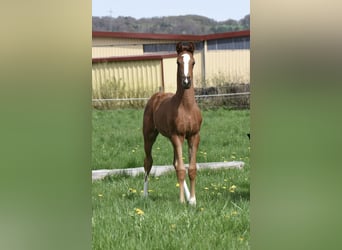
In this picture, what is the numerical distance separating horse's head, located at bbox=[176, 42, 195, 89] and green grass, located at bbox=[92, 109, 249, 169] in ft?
7.13

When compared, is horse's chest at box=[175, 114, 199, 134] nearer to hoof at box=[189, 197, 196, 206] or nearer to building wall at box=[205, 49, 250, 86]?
hoof at box=[189, 197, 196, 206]

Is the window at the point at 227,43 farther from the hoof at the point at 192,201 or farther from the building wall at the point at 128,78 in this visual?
the hoof at the point at 192,201

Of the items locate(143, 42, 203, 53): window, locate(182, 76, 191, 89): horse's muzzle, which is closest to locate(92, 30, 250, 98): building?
locate(143, 42, 203, 53): window

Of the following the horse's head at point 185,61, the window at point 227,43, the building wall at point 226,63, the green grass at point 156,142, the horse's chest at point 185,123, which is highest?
the window at point 227,43

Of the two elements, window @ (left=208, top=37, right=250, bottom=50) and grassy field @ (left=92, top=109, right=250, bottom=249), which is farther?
window @ (left=208, top=37, right=250, bottom=50)

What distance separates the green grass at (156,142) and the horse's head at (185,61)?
85.6 inches

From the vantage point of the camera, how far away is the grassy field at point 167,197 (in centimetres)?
176

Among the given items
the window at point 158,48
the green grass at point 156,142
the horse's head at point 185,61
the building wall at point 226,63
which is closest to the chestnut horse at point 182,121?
the horse's head at point 185,61

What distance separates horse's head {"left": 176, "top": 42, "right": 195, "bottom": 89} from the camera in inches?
121

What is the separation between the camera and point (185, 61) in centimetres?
307

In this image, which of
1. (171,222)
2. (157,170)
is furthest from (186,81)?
(157,170)

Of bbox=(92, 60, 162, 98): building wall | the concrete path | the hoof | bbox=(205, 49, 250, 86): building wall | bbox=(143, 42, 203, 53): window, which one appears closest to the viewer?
the hoof

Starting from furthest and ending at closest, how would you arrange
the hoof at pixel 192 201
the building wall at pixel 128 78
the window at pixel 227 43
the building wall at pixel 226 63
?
the window at pixel 227 43, the building wall at pixel 226 63, the building wall at pixel 128 78, the hoof at pixel 192 201
